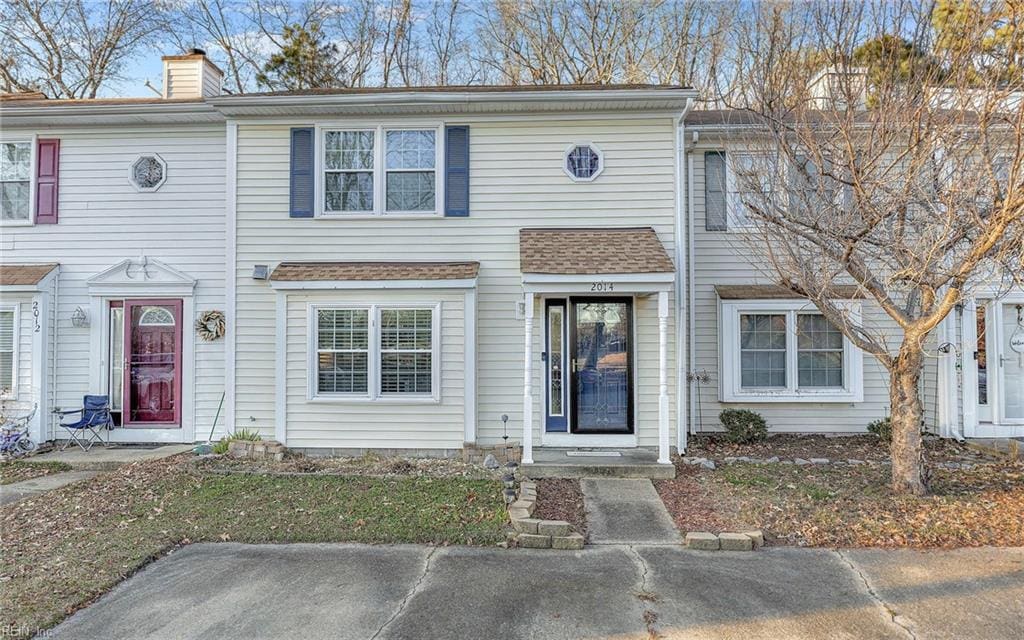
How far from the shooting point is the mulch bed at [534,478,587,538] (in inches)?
207

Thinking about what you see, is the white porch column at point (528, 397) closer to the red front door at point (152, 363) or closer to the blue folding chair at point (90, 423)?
the red front door at point (152, 363)

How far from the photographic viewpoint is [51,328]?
829 centimetres

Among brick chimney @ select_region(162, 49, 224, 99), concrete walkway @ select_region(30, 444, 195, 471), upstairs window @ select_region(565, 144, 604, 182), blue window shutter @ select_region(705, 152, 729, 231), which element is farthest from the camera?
brick chimney @ select_region(162, 49, 224, 99)

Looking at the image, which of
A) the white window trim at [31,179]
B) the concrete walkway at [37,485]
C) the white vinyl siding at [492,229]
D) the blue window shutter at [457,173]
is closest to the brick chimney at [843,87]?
the white vinyl siding at [492,229]

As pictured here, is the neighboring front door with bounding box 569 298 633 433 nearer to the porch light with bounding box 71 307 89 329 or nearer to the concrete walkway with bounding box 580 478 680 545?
the concrete walkway with bounding box 580 478 680 545

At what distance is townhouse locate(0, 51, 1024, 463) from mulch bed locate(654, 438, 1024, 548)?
1.57 m

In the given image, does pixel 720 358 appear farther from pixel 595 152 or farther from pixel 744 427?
pixel 595 152

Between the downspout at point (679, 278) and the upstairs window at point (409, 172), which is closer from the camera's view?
the downspout at point (679, 278)

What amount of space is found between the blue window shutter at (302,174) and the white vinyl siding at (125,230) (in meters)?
1.26

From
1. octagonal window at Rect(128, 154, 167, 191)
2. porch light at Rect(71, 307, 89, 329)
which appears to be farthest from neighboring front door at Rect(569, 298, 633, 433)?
porch light at Rect(71, 307, 89, 329)

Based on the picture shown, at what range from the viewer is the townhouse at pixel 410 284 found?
7.73 metres

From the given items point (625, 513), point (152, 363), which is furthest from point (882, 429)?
point (152, 363)

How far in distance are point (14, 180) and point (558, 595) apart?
1034cm

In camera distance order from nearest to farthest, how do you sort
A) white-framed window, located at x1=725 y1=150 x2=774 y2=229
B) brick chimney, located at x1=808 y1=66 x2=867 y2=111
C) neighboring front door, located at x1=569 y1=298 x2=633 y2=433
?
1. brick chimney, located at x1=808 y1=66 x2=867 y2=111
2. white-framed window, located at x1=725 y1=150 x2=774 y2=229
3. neighboring front door, located at x1=569 y1=298 x2=633 y2=433
